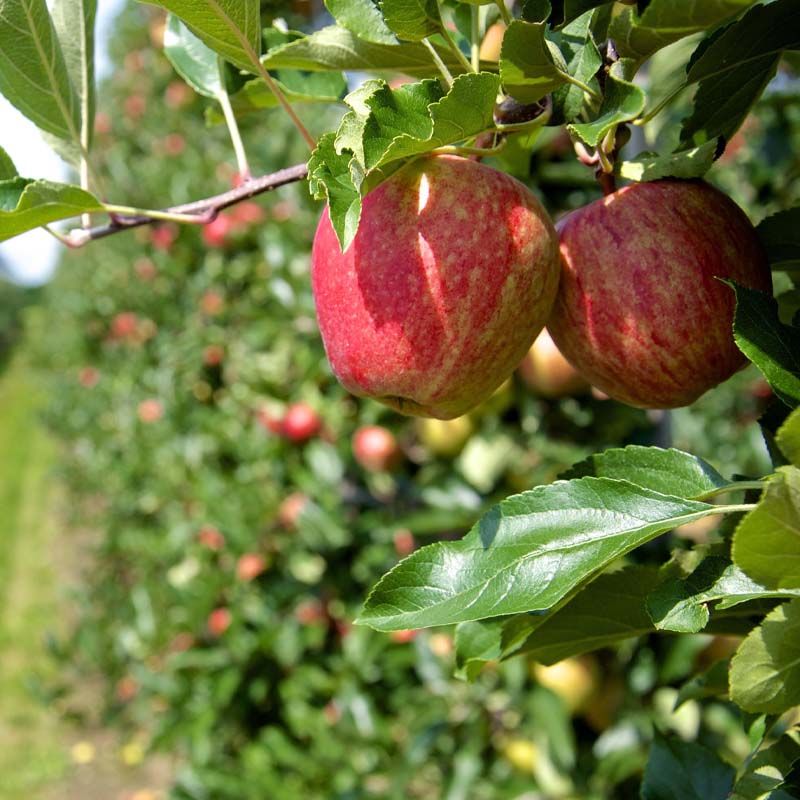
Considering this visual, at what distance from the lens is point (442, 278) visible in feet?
1.83

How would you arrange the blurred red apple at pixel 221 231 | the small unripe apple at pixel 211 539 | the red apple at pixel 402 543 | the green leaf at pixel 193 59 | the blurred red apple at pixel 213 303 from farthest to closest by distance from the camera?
the blurred red apple at pixel 213 303
the blurred red apple at pixel 221 231
the small unripe apple at pixel 211 539
the red apple at pixel 402 543
the green leaf at pixel 193 59

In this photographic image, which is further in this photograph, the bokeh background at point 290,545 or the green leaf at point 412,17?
the bokeh background at point 290,545

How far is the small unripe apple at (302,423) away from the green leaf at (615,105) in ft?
5.44

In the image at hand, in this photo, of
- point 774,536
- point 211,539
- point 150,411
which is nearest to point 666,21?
point 774,536

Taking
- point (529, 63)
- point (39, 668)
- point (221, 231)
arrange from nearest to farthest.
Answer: point (529, 63)
point (221, 231)
point (39, 668)

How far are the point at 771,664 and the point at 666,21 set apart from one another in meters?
0.34

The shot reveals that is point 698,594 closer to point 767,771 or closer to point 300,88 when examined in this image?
point 767,771

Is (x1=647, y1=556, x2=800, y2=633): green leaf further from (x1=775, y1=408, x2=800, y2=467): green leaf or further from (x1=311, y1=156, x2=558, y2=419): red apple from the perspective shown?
(x1=311, y1=156, x2=558, y2=419): red apple

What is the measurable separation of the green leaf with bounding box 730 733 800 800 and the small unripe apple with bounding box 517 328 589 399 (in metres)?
0.90

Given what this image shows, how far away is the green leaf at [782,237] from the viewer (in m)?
0.58

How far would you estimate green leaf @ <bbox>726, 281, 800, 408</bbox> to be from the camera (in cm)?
46

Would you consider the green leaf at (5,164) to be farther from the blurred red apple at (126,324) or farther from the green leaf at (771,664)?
the blurred red apple at (126,324)

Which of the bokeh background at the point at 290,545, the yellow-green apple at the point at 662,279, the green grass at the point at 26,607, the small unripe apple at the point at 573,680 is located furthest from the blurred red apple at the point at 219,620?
the green grass at the point at 26,607

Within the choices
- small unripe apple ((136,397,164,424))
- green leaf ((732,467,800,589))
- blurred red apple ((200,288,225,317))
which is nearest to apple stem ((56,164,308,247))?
green leaf ((732,467,800,589))
